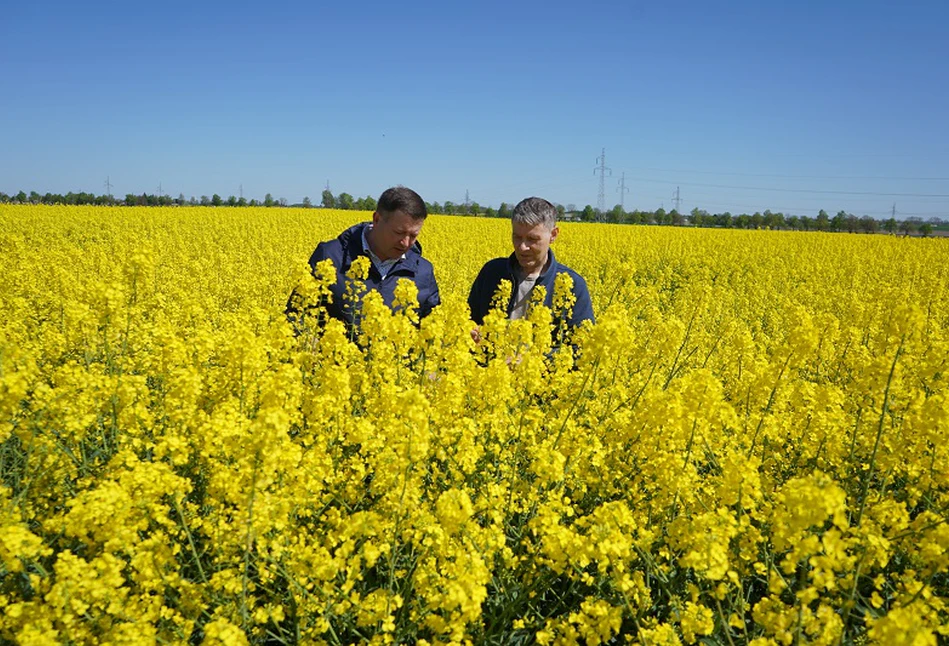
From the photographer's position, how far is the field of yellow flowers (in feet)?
6.17

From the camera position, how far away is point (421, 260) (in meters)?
5.51

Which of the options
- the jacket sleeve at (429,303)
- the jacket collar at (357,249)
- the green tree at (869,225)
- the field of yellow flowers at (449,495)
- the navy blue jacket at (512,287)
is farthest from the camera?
the green tree at (869,225)

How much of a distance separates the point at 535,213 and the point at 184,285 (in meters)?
5.57

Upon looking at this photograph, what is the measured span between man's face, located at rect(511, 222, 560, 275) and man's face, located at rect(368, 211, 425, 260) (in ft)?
2.70

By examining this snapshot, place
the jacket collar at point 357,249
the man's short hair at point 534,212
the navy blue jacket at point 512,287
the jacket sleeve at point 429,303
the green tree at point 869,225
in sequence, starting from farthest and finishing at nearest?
1. the green tree at point 869,225
2. the jacket sleeve at point 429,303
3. the jacket collar at point 357,249
4. the navy blue jacket at point 512,287
5. the man's short hair at point 534,212

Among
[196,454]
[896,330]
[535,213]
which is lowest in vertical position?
[196,454]

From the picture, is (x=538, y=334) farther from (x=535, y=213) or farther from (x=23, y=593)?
(x=23, y=593)

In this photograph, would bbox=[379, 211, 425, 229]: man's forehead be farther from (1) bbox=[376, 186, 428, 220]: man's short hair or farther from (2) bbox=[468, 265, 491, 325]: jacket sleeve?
(2) bbox=[468, 265, 491, 325]: jacket sleeve

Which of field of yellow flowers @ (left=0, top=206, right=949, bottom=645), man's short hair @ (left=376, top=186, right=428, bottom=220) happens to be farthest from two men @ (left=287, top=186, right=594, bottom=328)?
field of yellow flowers @ (left=0, top=206, right=949, bottom=645)

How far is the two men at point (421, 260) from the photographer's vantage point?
467 cm

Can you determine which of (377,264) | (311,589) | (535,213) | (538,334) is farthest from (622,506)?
(377,264)

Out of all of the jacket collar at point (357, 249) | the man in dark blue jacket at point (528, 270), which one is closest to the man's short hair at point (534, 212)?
the man in dark blue jacket at point (528, 270)

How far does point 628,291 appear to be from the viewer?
9086 mm

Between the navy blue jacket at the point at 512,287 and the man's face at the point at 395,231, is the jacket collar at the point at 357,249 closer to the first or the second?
the man's face at the point at 395,231
